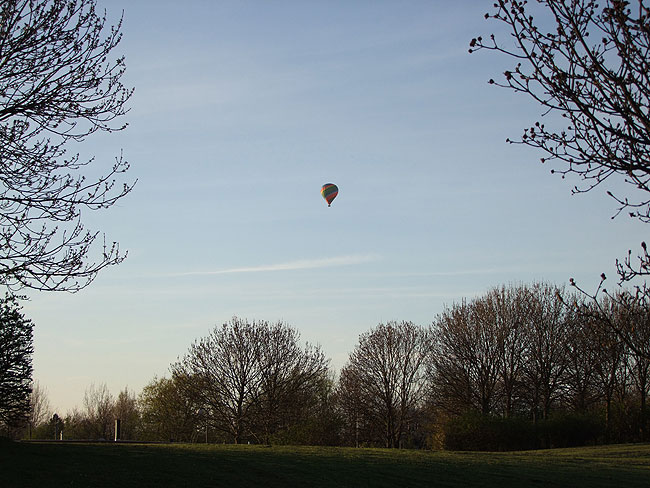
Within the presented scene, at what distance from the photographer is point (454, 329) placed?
147ft

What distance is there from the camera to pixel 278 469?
670 inches

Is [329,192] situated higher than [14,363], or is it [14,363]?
[329,192]

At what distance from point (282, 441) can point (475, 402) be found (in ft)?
43.0

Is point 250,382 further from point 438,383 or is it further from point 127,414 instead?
point 127,414

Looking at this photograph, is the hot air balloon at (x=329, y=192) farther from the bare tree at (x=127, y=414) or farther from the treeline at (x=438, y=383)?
the bare tree at (x=127, y=414)

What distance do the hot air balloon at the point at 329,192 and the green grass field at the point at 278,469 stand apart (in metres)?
24.2

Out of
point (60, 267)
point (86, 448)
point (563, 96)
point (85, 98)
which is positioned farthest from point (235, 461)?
point (563, 96)

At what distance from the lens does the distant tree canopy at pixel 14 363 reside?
859 inches

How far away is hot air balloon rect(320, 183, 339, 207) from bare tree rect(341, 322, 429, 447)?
1103 cm

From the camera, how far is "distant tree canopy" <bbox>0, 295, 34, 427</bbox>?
21827 millimetres

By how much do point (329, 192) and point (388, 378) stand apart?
14413mm

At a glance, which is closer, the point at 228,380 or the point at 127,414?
the point at 228,380

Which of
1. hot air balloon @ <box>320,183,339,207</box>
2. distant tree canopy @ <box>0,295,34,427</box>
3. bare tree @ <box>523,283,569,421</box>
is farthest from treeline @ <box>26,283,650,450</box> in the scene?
distant tree canopy @ <box>0,295,34,427</box>

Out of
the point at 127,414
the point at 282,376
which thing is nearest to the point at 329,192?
the point at 282,376
